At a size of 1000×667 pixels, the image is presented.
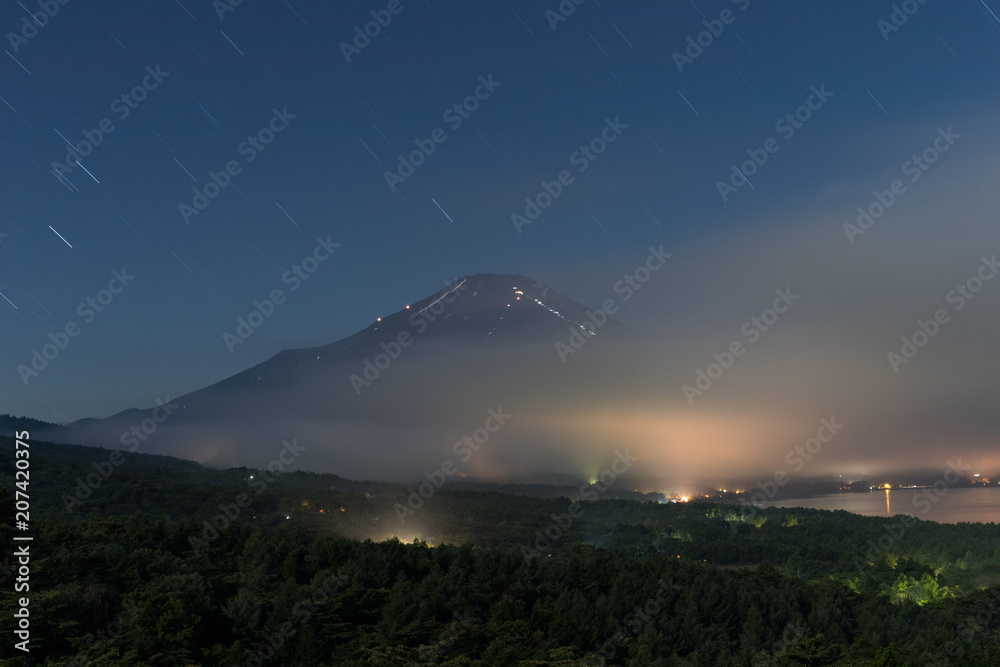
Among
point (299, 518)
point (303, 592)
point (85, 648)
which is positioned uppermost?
point (299, 518)

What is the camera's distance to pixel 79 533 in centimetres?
3638

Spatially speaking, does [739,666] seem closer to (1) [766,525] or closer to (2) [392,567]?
(2) [392,567]

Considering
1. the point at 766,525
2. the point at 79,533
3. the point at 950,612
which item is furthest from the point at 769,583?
the point at 766,525

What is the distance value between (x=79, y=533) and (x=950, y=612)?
5527 centimetres

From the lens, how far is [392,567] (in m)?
42.1

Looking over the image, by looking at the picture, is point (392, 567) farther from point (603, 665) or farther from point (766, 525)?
point (766, 525)

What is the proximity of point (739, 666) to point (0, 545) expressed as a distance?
97.1ft

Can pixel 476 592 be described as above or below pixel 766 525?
below

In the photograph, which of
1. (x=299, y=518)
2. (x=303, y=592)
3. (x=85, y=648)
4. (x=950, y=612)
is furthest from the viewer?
(x=299, y=518)

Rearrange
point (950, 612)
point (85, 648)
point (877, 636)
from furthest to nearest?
1. point (950, 612)
2. point (877, 636)
3. point (85, 648)

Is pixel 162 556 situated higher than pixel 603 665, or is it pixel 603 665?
pixel 162 556

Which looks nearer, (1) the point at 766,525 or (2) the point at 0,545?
(2) the point at 0,545

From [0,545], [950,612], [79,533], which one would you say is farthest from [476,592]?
[950,612]

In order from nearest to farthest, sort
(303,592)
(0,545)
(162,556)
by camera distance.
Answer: (0,545) → (303,592) → (162,556)
